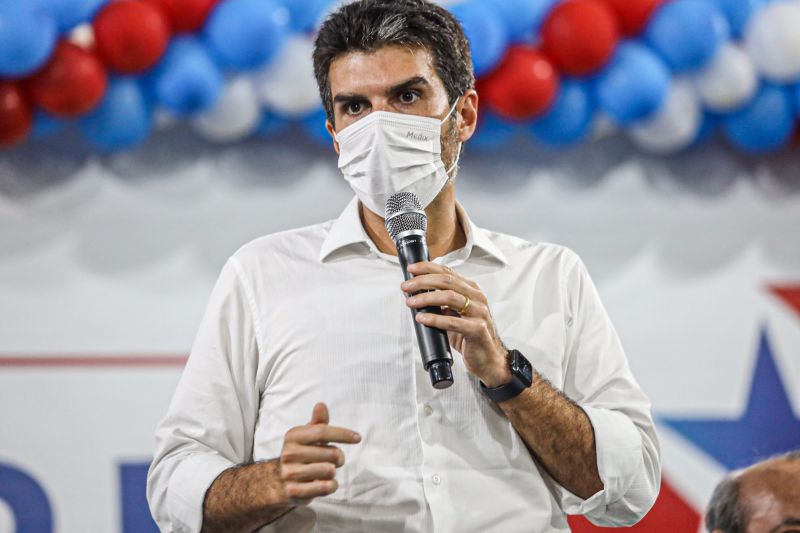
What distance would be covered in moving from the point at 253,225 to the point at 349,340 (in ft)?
5.63

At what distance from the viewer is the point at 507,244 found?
190 cm

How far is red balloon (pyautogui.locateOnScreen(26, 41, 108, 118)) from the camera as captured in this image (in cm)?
284

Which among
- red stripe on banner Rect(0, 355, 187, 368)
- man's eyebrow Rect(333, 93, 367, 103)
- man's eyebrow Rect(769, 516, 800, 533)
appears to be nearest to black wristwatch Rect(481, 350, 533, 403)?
man's eyebrow Rect(769, 516, 800, 533)

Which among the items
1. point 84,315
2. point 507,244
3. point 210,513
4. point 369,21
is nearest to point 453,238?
point 507,244

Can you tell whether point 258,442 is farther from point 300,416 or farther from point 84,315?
point 84,315

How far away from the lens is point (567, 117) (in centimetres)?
320

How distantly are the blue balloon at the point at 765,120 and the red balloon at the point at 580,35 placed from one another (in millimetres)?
563

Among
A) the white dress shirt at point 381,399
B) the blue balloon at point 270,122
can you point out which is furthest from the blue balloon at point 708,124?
the white dress shirt at point 381,399

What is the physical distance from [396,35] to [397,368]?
0.63 metres

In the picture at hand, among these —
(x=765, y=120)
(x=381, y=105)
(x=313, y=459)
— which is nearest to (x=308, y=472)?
(x=313, y=459)

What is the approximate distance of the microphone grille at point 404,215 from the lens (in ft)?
5.08

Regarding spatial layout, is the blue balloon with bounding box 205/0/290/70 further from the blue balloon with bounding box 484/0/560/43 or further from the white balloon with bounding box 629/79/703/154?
the white balloon with bounding box 629/79/703/154

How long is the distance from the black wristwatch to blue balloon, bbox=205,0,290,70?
173cm

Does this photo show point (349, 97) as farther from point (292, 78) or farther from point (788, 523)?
point (292, 78)
